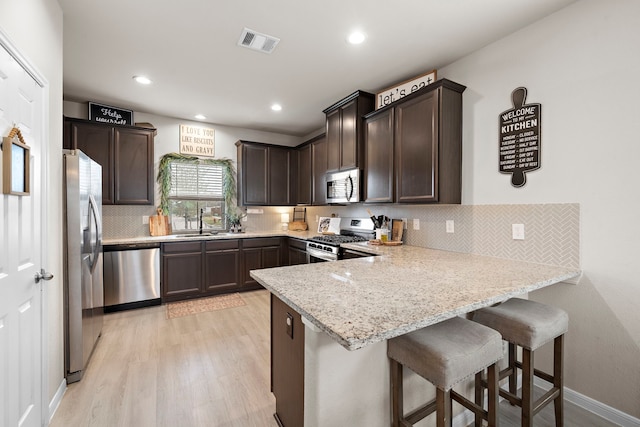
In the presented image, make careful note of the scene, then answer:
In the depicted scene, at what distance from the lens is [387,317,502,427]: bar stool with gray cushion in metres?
1.09

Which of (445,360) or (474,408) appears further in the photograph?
(474,408)

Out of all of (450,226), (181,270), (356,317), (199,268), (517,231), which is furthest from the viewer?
(199,268)

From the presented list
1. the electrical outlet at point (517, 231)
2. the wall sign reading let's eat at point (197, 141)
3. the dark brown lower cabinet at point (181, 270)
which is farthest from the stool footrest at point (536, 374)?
the wall sign reading let's eat at point (197, 141)

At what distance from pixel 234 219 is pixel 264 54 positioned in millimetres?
2769

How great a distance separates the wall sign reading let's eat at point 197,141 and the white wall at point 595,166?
400 centimetres

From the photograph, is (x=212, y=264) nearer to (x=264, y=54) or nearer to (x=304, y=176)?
(x=304, y=176)

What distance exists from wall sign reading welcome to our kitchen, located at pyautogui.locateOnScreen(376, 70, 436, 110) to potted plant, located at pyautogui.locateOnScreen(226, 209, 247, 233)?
9.26 ft

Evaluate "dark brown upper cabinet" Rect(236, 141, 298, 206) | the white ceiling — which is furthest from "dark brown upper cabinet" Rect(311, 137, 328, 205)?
the white ceiling

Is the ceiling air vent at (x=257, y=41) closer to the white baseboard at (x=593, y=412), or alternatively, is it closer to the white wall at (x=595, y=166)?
the white wall at (x=595, y=166)

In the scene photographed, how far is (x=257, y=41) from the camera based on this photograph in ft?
7.45

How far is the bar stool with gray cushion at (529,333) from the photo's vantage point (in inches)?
54.5

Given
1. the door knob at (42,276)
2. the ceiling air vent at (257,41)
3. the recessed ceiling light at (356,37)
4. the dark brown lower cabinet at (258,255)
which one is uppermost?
the ceiling air vent at (257,41)

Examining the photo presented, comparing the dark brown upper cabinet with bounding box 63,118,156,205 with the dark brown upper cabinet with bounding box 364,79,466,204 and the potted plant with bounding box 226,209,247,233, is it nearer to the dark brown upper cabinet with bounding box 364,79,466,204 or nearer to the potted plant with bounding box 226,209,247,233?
the potted plant with bounding box 226,209,247,233

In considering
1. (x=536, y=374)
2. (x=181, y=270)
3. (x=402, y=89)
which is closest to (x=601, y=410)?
(x=536, y=374)
